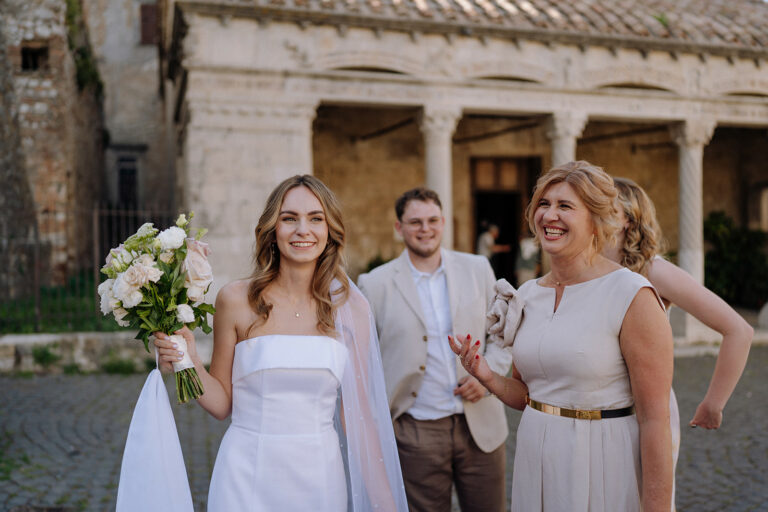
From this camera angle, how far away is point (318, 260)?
2.62 metres

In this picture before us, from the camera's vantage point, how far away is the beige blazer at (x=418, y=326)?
3211 mm

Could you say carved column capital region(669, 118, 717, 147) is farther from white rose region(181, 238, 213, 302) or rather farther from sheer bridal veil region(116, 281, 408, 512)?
white rose region(181, 238, 213, 302)

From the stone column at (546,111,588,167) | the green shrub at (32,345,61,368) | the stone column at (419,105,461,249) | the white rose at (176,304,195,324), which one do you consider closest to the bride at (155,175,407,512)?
the white rose at (176,304,195,324)

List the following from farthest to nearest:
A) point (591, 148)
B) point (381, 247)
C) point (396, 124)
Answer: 1. point (591, 148)
2. point (381, 247)
3. point (396, 124)

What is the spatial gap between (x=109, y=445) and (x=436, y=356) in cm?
384

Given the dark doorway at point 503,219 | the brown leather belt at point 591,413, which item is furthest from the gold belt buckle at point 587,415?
the dark doorway at point 503,219

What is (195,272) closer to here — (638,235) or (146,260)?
(146,260)

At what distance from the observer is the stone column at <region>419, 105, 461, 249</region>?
32.3 ft

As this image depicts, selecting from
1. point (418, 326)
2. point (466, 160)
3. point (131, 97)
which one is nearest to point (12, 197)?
point (466, 160)

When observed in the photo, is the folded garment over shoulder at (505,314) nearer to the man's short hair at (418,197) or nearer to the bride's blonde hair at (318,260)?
the bride's blonde hair at (318,260)

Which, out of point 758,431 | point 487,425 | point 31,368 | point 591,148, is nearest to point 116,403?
point 31,368

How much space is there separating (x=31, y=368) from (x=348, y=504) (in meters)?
7.53

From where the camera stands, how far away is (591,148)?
15.1m

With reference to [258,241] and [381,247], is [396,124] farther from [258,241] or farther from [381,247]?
[258,241]
